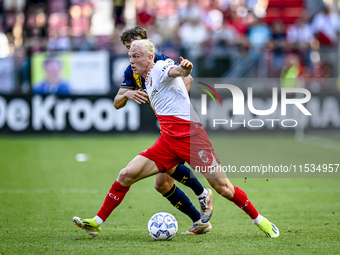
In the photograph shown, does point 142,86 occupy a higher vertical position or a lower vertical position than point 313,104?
higher

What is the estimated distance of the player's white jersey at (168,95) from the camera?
5.00 m

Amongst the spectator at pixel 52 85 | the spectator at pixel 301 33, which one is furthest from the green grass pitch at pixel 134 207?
the spectator at pixel 301 33

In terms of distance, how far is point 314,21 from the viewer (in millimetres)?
17281

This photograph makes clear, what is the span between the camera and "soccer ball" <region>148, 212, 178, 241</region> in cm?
502

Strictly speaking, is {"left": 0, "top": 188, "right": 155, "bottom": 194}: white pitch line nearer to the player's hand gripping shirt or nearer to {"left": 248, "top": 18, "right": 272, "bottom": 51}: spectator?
the player's hand gripping shirt

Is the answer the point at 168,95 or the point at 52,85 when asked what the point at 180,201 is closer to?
the point at 168,95

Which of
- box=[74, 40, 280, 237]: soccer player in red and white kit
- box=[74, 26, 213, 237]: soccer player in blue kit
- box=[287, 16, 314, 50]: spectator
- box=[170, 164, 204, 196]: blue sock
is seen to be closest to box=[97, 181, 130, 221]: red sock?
box=[74, 40, 280, 237]: soccer player in red and white kit

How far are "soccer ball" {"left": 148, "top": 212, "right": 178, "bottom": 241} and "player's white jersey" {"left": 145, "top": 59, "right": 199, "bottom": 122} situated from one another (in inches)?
42.2

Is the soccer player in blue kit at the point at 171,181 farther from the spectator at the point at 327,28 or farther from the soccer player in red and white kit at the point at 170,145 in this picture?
the spectator at the point at 327,28

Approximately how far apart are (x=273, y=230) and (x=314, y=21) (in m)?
13.6

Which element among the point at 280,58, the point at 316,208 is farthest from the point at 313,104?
the point at 316,208

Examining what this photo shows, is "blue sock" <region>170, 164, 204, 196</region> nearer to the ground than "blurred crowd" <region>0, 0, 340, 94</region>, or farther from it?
nearer to the ground

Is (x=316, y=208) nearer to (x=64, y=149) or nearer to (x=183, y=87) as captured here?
(x=183, y=87)

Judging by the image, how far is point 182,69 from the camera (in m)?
4.61
